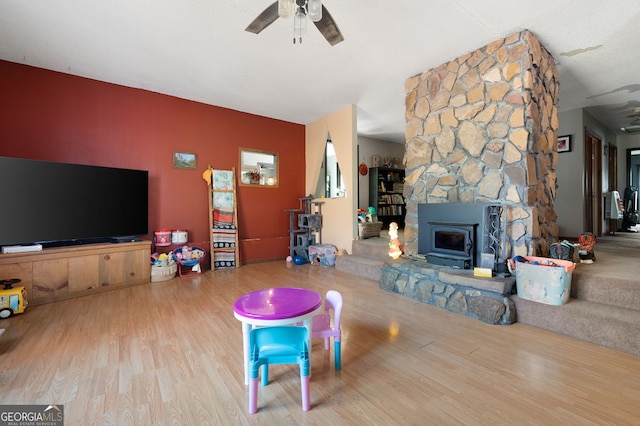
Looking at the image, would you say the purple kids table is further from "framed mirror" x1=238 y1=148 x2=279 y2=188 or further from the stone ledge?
"framed mirror" x1=238 y1=148 x2=279 y2=188

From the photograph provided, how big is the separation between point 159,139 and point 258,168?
1.73 metres

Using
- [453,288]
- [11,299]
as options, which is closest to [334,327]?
[453,288]

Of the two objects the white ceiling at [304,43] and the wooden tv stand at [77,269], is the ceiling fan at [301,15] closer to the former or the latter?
the white ceiling at [304,43]

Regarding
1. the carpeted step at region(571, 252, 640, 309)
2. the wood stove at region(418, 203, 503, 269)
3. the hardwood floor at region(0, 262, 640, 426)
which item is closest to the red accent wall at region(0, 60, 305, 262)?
the hardwood floor at region(0, 262, 640, 426)

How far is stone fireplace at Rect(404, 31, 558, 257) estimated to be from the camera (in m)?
2.74

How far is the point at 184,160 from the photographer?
4.49 m

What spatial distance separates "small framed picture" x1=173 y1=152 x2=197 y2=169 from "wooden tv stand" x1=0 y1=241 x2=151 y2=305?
4.52ft

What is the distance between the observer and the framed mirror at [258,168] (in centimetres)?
516

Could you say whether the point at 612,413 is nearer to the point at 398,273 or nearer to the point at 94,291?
the point at 398,273

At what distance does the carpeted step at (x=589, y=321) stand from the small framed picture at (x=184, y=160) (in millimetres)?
4766

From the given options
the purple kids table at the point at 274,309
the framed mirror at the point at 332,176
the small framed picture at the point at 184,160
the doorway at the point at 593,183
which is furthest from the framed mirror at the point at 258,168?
the doorway at the point at 593,183

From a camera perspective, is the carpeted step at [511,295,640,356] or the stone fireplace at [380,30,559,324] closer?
the carpeted step at [511,295,640,356]

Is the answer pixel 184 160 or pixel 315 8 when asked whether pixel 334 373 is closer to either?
pixel 315 8

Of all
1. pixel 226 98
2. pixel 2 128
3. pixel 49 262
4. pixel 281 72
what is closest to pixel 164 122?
pixel 226 98
